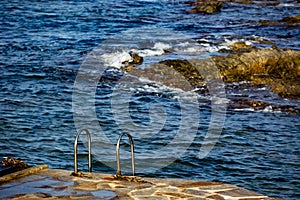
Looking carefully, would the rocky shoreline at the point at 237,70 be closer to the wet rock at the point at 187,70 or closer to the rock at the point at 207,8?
the wet rock at the point at 187,70

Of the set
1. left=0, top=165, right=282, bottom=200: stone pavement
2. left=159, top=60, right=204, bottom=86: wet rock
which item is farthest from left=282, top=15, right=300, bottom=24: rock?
left=0, top=165, right=282, bottom=200: stone pavement

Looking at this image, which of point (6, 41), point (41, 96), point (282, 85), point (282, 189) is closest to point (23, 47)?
point (6, 41)

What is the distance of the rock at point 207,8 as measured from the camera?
3644 centimetres

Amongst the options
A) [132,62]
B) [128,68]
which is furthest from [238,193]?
[132,62]

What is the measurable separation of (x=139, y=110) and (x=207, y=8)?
1998 cm

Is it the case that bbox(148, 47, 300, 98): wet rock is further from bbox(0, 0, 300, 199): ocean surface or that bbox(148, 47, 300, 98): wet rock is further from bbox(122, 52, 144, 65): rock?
bbox(122, 52, 144, 65): rock

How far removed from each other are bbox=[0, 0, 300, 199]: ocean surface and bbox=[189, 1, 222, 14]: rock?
6.36 metres

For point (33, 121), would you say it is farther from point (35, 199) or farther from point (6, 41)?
point (6, 41)

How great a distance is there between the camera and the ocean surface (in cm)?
1408

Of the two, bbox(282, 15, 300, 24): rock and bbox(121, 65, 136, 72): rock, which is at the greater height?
bbox(282, 15, 300, 24): rock

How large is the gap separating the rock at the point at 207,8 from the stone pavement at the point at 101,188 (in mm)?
27754

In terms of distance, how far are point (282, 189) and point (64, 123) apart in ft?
20.2

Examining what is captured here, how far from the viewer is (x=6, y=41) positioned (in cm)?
2594

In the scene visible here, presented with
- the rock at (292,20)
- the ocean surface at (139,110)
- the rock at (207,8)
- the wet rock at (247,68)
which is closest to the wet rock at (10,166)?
the ocean surface at (139,110)
